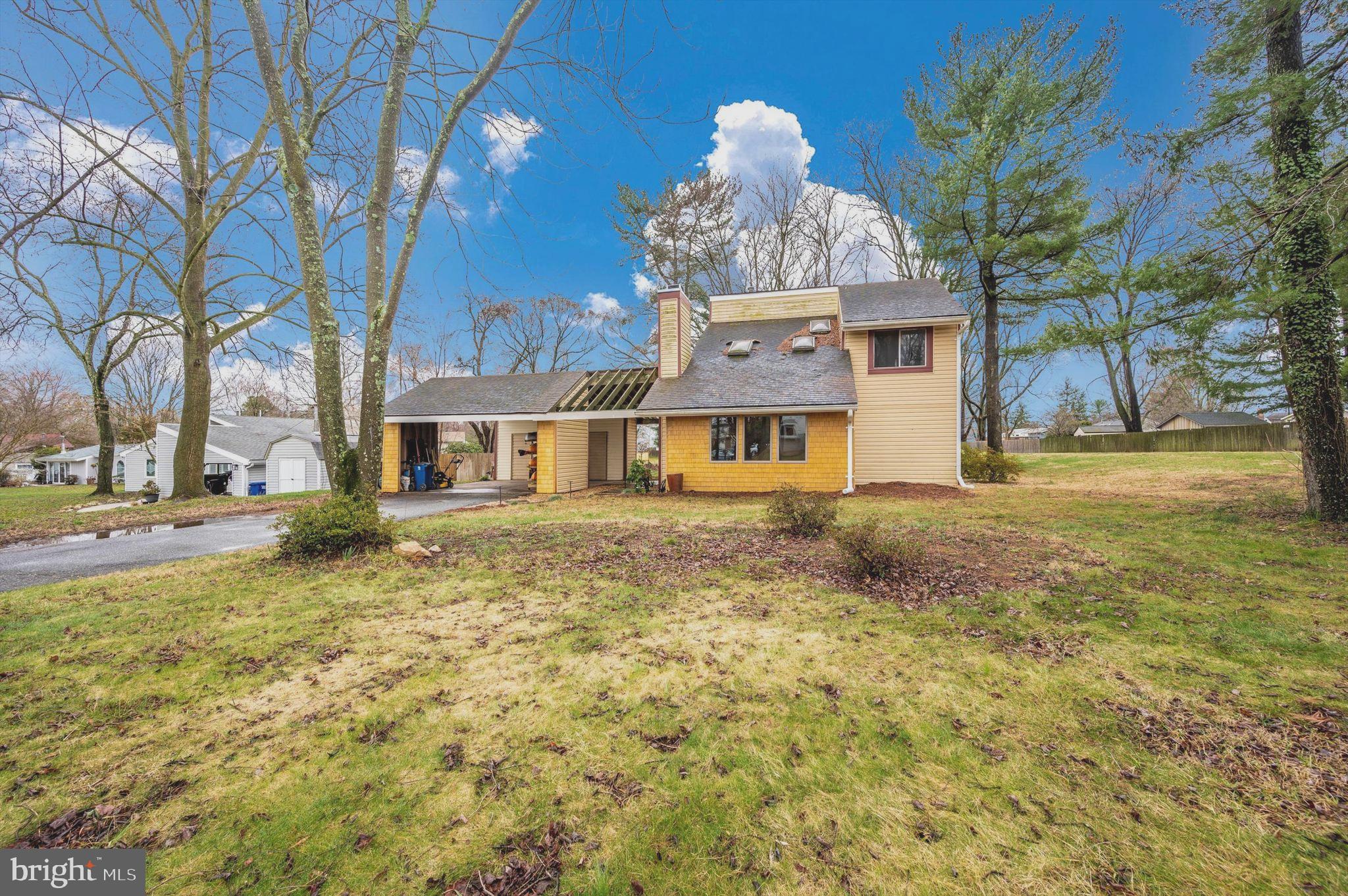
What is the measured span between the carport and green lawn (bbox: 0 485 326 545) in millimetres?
3759

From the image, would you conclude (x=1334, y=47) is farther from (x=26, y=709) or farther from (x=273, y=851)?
(x=26, y=709)

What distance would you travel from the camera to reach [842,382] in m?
13.3

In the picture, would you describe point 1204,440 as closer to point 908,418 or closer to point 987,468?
point 987,468

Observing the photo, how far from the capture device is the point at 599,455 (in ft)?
64.5

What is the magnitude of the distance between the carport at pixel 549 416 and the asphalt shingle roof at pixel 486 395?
0.03 m

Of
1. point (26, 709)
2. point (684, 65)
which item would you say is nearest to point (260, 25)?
point (684, 65)

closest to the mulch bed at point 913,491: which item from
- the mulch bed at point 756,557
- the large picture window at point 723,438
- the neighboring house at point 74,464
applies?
the large picture window at point 723,438

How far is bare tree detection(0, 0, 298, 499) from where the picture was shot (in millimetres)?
4551

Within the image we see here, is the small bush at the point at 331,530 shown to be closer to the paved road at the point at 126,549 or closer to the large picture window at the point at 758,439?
the paved road at the point at 126,549

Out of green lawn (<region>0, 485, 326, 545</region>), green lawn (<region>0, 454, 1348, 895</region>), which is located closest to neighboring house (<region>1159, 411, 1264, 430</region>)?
green lawn (<region>0, 454, 1348, 895</region>)

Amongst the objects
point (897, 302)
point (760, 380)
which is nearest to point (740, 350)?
point (760, 380)

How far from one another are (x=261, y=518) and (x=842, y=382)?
13730mm

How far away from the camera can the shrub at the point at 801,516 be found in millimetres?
7391

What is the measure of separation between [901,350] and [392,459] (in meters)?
16.3
